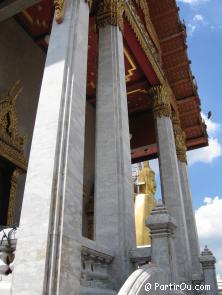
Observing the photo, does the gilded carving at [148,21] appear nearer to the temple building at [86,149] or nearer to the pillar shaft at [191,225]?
the temple building at [86,149]

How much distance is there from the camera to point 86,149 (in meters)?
11.9

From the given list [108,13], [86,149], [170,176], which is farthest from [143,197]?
[108,13]

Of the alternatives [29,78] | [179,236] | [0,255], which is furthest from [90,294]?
[29,78]

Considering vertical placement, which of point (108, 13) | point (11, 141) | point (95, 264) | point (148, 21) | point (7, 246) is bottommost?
point (95, 264)

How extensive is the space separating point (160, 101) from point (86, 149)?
3269 millimetres

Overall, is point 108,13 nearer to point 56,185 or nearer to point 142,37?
point 142,37

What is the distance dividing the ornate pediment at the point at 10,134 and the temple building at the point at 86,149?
→ 0.09ft

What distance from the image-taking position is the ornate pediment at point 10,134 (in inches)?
297

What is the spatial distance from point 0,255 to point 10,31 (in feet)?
23.4

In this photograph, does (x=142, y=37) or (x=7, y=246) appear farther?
(x=142, y=37)

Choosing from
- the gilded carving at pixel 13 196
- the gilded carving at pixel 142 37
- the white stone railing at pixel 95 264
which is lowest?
the white stone railing at pixel 95 264

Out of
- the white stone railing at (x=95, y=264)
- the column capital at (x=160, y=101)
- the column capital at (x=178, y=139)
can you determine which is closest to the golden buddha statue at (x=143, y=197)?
the column capital at (x=178, y=139)

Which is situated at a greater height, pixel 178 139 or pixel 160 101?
pixel 160 101

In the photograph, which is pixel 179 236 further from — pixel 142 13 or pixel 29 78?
pixel 142 13
